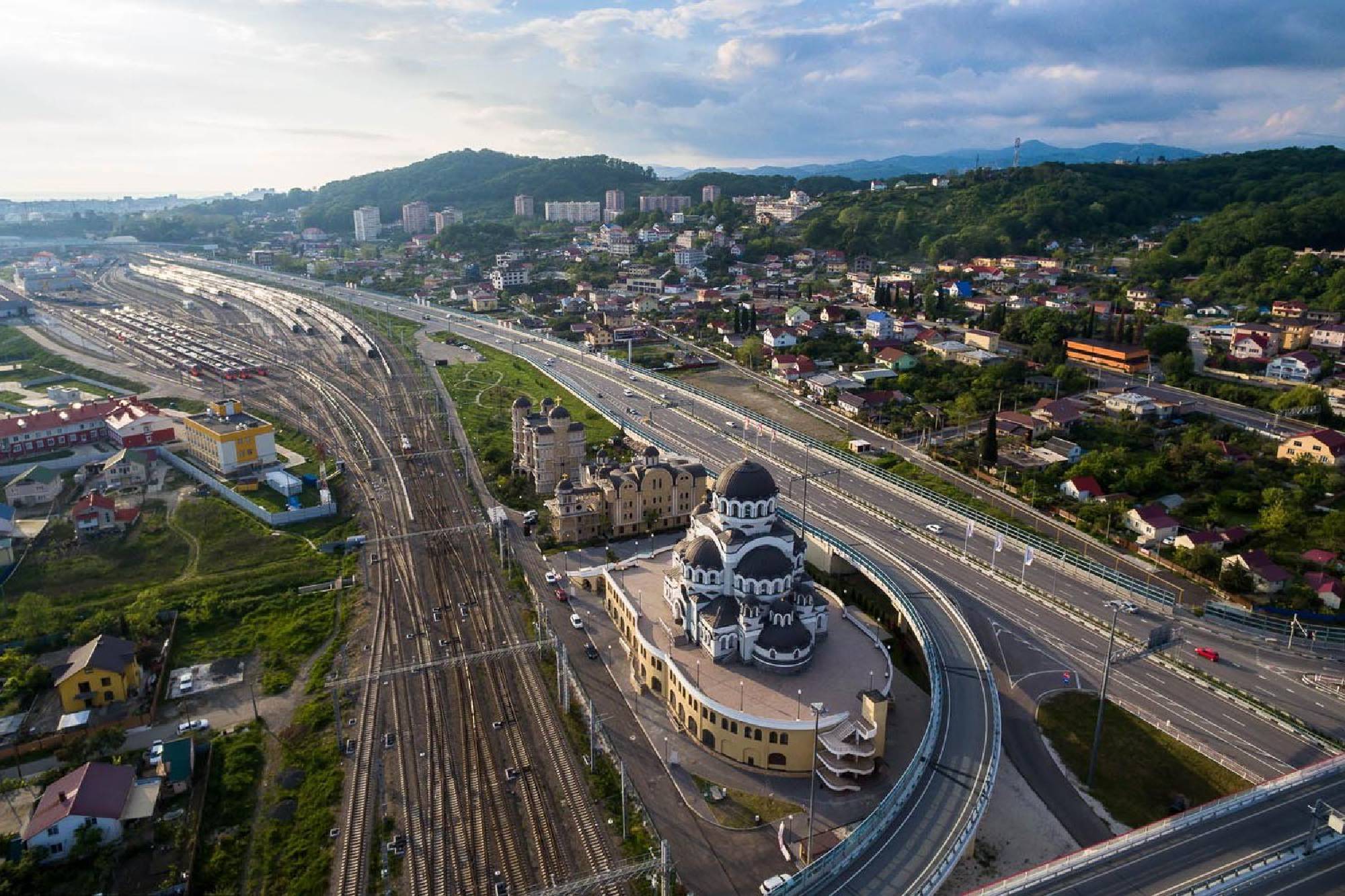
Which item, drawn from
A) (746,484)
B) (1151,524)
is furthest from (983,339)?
(746,484)

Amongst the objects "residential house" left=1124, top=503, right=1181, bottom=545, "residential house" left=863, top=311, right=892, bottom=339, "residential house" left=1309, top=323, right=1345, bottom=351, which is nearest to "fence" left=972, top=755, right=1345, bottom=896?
"residential house" left=1124, top=503, right=1181, bottom=545

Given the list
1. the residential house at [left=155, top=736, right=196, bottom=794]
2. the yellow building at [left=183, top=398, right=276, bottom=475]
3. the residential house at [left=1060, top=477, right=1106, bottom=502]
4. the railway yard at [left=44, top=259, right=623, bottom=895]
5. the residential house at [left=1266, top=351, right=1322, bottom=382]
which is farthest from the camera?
the residential house at [left=1266, top=351, right=1322, bottom=382]

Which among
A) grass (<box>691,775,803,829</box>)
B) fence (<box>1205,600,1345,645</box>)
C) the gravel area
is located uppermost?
fence (<box>1205,600,1345,645</box>)

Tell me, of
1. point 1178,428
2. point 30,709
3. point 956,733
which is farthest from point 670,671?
point 1178,428

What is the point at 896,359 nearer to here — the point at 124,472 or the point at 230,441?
the point at 230,441

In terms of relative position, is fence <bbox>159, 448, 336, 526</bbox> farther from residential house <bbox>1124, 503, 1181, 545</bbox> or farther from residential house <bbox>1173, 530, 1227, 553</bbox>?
residential house <bbox>1173, 530, 1227, 553</bbox>

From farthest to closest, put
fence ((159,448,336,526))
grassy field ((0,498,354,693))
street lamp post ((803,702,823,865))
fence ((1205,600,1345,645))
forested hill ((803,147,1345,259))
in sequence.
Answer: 1. forested hill ((803,147,1345,259))
2. fence ((159,448,336,526))
3. grassy field ((0,498,354,693))
4. fence ((1205,600,1345,645))
5. street lamp post ((803,702,823,865))

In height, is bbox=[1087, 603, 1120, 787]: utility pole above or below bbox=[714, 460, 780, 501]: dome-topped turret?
below
